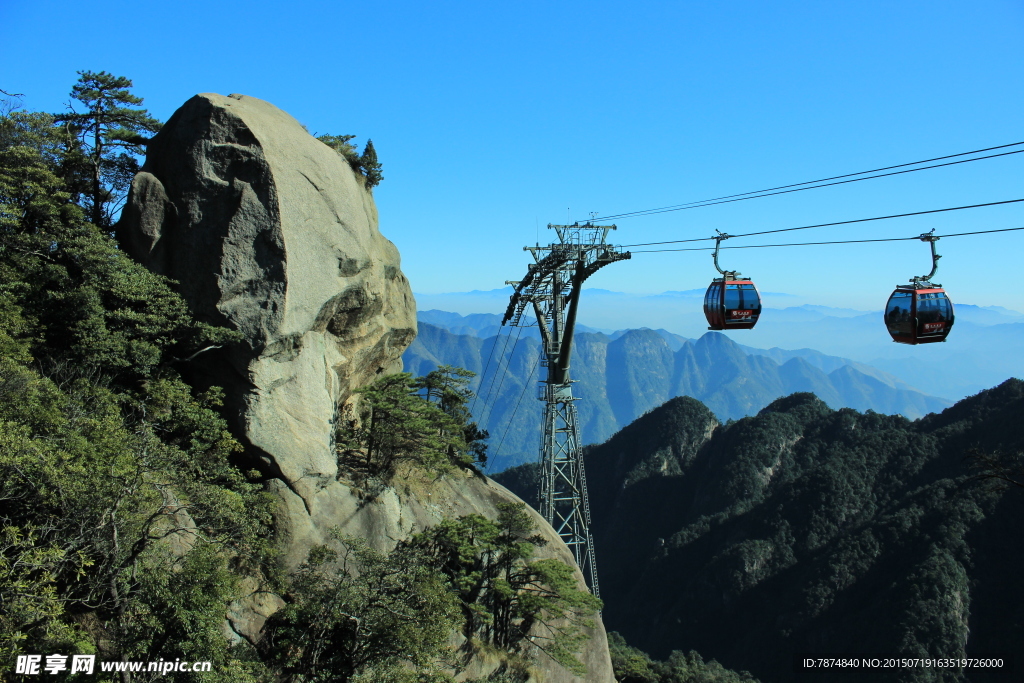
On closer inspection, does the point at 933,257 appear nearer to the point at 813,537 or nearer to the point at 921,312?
the point at 921,312

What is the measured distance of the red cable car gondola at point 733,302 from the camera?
13086mm

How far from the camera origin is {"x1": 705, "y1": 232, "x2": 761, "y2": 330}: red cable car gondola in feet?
42.9

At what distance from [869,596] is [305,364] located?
4501 cm

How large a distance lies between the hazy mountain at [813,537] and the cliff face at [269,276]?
3337cm

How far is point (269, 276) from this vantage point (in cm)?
1482

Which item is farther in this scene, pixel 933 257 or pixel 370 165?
pixel 370 165

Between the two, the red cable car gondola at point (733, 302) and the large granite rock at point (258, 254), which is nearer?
the red cable car gondola at point (733, 302)

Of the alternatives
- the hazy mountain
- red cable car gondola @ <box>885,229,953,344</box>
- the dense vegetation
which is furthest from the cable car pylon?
the hazy mountain

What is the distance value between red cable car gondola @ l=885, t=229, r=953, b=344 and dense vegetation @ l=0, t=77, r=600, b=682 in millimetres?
9477

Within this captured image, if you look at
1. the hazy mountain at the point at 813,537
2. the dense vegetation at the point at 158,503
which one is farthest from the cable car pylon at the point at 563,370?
the hazy mountain at the point at 813,537

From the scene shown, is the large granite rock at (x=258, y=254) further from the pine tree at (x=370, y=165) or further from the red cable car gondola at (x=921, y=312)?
the red cable car gondola at (x=921, y=312)

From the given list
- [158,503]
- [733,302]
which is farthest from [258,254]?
[733,302]

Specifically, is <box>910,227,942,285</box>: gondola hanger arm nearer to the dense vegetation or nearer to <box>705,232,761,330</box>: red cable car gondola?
<box>705,232,761,330</box>: red cable car gondola

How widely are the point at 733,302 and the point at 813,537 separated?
49.5 meters
